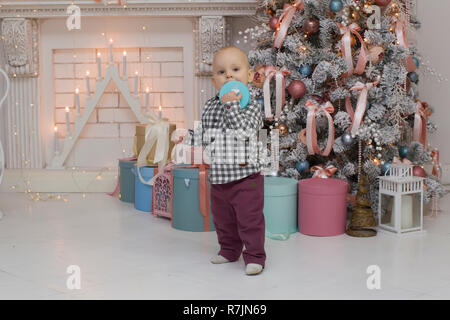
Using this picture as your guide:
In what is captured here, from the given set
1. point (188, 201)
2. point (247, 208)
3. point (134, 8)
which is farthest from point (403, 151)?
point (134, 8)

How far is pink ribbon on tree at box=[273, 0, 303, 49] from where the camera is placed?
367cm

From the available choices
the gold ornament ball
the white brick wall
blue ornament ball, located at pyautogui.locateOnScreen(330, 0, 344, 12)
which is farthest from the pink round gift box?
the white brick wall

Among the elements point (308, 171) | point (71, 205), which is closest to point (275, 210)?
point (308, 171)

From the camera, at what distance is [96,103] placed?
4836 mm

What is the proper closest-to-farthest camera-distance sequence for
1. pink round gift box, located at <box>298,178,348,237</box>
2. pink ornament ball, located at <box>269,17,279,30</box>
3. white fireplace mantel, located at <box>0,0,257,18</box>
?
pink round gift box, located at <box>298,178,348,237</box> < pink ornament ball, located at <box>269,17,279,30</box> < white fireplace mantel, located at <box>0,0,257,18</box>

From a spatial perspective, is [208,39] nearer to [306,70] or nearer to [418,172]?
[306,70]

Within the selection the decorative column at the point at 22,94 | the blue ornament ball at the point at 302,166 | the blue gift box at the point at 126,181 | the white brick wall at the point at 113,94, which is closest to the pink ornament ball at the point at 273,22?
the blue ornament ball at the point at 302,166

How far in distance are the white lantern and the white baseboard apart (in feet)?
7.27

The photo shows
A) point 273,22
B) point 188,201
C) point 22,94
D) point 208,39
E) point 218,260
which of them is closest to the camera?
point 218,260

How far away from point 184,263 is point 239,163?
1.87 ft

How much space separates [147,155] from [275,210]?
1072mm

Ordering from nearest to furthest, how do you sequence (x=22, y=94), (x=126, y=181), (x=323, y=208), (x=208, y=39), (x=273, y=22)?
1. (x=323, y=208)
2. (x=273, y=22)
3. (x=126, y=181)
4. (x=208, y=39)
5. (x=22, y=94)

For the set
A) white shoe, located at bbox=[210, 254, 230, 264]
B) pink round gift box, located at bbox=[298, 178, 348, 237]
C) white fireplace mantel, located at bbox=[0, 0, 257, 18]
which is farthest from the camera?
white fireplace mantel, located at bbox=[0, 0, 257, 18]

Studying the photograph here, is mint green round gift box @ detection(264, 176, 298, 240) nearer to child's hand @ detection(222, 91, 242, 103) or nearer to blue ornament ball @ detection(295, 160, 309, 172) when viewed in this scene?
blue ornament ball @ detection(295, 160, 309, 172)
